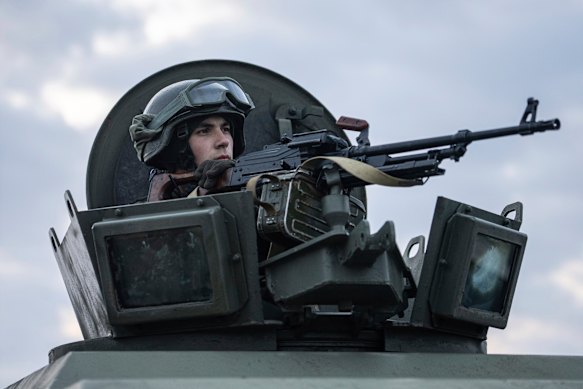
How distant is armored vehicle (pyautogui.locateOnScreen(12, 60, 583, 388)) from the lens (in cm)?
642

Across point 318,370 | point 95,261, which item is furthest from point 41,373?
point 318,370

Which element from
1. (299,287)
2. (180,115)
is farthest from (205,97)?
(299,287)

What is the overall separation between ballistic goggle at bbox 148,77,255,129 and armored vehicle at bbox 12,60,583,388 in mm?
929

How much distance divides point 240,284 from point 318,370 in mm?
755

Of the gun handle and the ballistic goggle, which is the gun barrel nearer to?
the gun handle

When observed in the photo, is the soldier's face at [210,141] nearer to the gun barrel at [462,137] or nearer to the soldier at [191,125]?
the soldier at [191,125]

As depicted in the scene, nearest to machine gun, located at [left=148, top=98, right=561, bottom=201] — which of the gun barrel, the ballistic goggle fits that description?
the gun barrel

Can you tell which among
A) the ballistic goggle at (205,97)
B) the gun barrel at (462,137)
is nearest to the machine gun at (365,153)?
the gun barrel at (462,137)

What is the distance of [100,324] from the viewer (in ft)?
24.8

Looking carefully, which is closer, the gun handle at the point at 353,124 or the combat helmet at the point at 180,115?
the gun handle at the point at 353,124

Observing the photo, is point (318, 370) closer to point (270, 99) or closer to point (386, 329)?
point (386, 329)

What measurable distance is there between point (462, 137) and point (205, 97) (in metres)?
2.18

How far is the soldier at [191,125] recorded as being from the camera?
350 inches

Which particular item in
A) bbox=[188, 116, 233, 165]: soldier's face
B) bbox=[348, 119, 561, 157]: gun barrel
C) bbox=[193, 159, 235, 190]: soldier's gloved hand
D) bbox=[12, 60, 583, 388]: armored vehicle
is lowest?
bbox=[12, 60, 583, 388]: armored vehicle
